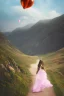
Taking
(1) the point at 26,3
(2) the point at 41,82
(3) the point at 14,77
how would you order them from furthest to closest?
(3) the point at 14,77 → (2) the point at 41,82 → (1) the point at 26,3

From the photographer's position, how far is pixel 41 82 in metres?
10.9

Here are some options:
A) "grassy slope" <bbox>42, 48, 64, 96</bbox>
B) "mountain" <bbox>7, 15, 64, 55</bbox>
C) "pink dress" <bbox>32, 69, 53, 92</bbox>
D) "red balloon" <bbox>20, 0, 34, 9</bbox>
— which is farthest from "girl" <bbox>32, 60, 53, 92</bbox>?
"red balloon" <bbox>20, 0, 34, 9</bbox>

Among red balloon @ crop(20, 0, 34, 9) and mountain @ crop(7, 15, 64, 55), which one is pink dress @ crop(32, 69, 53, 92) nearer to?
mountain @ crop(7, 15, 64, 55)

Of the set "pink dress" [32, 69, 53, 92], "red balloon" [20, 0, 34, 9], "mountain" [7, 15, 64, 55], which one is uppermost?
"mountain" [7, 15, 64, 55]

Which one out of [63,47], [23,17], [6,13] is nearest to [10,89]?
[23,17]

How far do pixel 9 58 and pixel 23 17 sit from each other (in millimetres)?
3478

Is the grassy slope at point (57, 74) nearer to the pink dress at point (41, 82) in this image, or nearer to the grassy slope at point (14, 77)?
the pink dress at point (41, 82)

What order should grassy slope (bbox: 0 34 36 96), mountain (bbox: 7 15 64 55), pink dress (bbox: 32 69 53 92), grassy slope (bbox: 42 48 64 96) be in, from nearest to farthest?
grassy slope (bbox: 0 34 36 96) < pink dress (bbox: 32 69 53 92) < grassy slope (bbox: 42 48 64 96) < mountain (bbox: 7 15 64 55)

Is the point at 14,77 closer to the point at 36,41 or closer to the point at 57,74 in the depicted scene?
the point at 57,74

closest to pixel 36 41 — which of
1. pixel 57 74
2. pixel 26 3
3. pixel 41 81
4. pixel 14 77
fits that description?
pixel 57 74

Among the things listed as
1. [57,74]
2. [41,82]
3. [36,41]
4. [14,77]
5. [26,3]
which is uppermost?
[36,41]

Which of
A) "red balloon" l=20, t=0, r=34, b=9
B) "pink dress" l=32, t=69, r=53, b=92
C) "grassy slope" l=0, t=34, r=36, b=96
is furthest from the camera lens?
"pink dress" l=32, t=69, r=53, b=92

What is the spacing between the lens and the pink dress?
11.3 m

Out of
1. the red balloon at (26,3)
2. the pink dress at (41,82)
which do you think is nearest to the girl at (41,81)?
the pink dress at (41,82)
